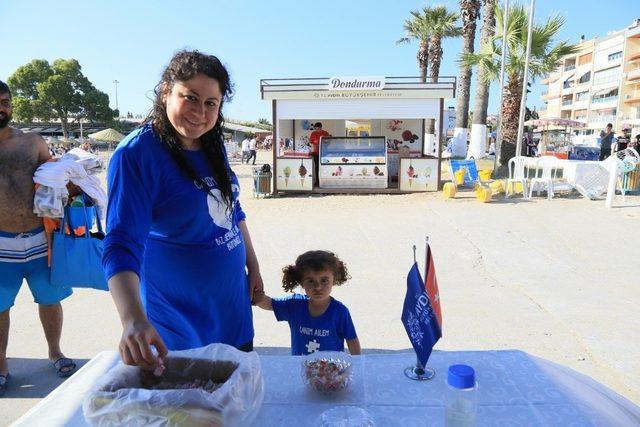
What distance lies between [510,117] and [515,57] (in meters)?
1.95

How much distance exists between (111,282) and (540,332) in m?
3.44

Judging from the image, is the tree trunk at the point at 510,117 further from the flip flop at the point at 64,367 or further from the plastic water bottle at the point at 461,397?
the plastic water bottle at the point at 461,397

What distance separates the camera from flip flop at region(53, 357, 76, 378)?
3.07 m

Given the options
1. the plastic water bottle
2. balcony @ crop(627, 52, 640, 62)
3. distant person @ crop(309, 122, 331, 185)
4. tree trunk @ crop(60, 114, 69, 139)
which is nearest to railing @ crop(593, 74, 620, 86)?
balcony @ crop(627, 52, 640, 62)

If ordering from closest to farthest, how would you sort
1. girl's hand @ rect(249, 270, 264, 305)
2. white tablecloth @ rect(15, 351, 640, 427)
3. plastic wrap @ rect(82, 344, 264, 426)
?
plastic wrap @ rect(82, 344, 264, 426) < white tablecloth @ rect(15, 351, 640, 427) < girl's hand @ rect(249, 270, 264, 305)

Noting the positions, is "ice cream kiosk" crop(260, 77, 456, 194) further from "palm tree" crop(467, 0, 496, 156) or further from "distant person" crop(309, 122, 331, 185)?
"palm tree" crop(467, 0, 496, 156)

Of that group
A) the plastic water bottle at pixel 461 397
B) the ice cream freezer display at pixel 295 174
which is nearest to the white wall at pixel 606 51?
the ice cream freezer display at pixel 295 174

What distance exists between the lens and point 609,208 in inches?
352

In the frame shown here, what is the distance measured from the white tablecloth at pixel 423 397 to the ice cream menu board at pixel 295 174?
10.3 m

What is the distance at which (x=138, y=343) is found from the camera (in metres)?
1.15

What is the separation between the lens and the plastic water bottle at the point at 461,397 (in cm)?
117

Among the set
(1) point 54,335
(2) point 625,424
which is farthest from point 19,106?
(2) point 625,424

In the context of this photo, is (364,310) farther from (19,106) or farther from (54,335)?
(19,106)

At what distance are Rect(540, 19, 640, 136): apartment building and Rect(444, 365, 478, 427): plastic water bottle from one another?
49.3 m
